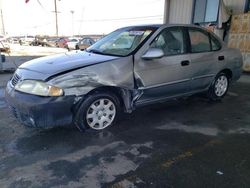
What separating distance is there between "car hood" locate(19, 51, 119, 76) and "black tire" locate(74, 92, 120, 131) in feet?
1.56

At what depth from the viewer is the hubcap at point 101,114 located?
Answer: 3.57 m

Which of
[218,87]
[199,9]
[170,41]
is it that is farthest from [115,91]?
[199,9]

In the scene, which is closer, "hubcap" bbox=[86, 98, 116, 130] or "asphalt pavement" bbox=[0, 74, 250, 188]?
"asphalt pavement" bbox=[0, 74, 250, 188]

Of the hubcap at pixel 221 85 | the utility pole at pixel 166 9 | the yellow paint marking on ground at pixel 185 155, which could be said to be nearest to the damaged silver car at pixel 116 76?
the hubcap at pixel 221 85

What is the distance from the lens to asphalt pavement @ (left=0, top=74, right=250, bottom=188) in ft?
8.34

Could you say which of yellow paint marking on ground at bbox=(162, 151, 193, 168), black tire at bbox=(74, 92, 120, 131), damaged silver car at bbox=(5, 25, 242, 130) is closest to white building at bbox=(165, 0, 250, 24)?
damaged silver car at bbox=(5, 25, 242, 130)

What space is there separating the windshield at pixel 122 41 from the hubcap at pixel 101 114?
2.73ft

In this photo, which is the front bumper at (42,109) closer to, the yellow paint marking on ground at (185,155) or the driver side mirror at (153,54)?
the driver side mirror at (153,54)

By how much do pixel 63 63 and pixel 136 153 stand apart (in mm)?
1622

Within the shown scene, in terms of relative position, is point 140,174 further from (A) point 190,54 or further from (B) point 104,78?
(A) point 190,54

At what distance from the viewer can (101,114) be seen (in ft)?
12.0

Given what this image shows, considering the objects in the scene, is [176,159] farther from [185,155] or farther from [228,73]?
[228,73]

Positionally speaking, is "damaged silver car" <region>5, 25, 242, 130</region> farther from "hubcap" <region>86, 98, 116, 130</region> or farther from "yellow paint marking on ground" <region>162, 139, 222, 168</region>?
"yellow paint marking on ground" <region>162, 139, 222, 168</region>

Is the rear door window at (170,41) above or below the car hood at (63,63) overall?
above
